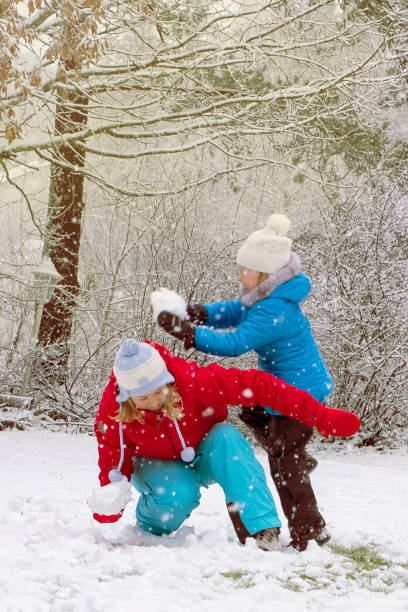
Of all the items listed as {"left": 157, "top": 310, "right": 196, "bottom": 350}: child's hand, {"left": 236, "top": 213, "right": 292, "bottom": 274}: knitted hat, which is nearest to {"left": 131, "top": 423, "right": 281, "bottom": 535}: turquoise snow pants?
{"left": 157, "top": 310, "right": 196, "bottom": 350}: child's hand

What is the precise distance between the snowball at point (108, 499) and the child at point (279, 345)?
691 mm

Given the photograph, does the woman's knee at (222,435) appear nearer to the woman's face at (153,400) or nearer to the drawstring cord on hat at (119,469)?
the woman's face at (153,400)

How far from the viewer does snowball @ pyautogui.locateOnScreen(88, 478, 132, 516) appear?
293 centimetres

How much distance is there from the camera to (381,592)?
8.58ft

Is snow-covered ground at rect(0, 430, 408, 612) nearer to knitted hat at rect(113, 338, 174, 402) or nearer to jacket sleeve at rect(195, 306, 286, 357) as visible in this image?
knitted hat at rect(113, 338, 174, 402)

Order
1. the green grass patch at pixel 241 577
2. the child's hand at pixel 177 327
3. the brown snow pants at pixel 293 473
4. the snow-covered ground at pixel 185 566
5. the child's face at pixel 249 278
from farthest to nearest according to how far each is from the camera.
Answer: the child's face at pixel 249 278
the brown snow pants at pixel 293 473
the child's hand at pixel 177 327
the green grass patch at pixel 241 577
the snow-covered ground at pixel 185 566

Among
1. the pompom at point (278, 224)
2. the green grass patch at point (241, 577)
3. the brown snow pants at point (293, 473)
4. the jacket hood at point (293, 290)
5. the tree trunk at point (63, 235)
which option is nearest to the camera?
the green grass patch at point (241, 577)

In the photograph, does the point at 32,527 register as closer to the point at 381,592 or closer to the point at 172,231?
the point at 381,592

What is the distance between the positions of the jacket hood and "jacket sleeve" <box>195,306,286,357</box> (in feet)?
0.35

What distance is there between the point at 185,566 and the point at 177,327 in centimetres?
100

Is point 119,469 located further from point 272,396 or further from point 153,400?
point 272,396

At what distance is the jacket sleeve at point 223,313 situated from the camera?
3.51 m

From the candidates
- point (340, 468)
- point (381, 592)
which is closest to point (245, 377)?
point (381, 592)

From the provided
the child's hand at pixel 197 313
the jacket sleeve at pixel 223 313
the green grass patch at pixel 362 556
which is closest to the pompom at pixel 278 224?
the jacket sleeve at pixel 223 313
